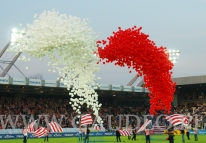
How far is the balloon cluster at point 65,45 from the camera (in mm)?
15625

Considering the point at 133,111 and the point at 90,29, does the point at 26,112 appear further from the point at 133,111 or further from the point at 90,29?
the point at 90,29

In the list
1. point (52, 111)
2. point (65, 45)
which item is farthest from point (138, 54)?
point (52, 111)

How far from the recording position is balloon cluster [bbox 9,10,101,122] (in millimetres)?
15625

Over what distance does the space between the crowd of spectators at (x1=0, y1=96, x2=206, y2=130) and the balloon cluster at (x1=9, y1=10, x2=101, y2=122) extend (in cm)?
3592

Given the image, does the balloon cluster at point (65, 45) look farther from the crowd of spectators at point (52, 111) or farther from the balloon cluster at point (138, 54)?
the crowd of spectators at point (52, 111)

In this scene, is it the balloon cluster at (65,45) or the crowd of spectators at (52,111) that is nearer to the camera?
the balloon cluster at (65,45)

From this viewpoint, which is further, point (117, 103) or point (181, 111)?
point (117, 103)

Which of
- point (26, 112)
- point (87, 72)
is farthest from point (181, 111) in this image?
point (87, 72)

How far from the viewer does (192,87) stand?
73.2 meters

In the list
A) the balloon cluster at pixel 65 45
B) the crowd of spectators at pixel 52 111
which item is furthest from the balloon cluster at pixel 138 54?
the crowd of spectators at pixel 52 111

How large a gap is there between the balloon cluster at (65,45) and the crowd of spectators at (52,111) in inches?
1414

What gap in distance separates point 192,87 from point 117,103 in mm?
15145

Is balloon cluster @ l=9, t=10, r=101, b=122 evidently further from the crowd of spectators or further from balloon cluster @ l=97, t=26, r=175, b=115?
the crowd of spectators

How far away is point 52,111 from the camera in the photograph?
6109cm
